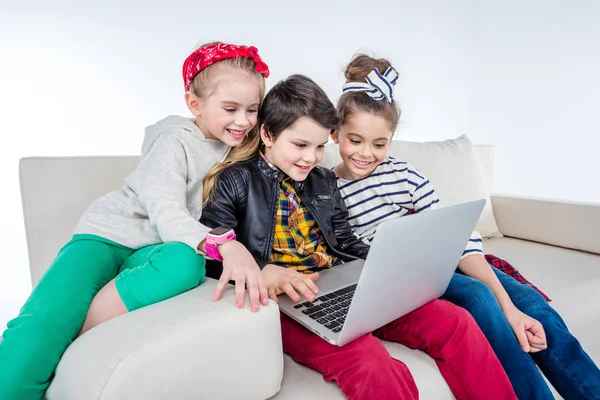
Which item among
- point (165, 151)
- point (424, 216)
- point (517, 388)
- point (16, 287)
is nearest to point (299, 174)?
point (165, 151)

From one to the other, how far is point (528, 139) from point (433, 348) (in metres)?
2.76

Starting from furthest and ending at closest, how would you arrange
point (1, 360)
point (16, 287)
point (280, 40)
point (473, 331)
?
point (280, 40) → point (16, 287) → point (473, 331) → point (1, 360)

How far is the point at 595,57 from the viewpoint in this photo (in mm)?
3236

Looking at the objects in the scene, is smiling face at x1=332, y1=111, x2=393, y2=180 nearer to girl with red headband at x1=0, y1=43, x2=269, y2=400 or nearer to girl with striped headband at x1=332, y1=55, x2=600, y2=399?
girl with striped headband at x1=332, y1=55, x2=600, y2=399

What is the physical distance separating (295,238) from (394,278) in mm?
437

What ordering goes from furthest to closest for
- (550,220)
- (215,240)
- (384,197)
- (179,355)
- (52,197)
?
(550,220)
(384,197)
(52,197)
(215,240)
(179,355)

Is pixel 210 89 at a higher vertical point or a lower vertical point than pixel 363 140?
higher

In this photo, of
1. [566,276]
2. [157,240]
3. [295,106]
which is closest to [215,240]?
[157,240]

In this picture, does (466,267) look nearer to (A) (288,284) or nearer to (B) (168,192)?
(A) (288,284)

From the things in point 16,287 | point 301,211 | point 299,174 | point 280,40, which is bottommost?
point 16,287

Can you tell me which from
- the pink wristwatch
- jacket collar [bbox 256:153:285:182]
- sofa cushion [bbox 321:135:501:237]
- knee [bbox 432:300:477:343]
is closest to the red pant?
knee [bbox 432:300:477:343]

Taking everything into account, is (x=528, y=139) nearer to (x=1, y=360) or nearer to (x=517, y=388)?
(x=517, y=388)

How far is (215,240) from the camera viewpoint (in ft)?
3.17

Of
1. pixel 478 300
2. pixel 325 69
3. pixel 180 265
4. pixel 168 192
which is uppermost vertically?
pixel 325 69
